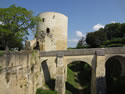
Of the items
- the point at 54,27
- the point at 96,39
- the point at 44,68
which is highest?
the point at 54,27

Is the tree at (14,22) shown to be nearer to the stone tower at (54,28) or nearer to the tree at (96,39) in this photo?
the stone tower at (54,28)

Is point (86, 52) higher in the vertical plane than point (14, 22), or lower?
lower

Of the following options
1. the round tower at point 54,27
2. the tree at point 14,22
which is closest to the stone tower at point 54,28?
the round tower at point 54,27

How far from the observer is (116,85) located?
9.88 metres

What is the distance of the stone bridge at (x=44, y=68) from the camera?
5.75 m

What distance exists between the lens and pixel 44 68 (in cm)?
1160

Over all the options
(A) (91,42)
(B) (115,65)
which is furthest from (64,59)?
(A) (91,42)

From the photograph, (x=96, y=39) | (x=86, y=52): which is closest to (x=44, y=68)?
(x=86, y=52)

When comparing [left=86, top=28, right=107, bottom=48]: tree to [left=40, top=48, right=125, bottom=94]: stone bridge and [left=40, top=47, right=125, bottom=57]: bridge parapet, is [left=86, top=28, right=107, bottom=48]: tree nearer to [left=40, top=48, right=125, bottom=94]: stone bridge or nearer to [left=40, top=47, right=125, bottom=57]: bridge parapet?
[left=40, top=47, right=125, bottom=57]: bridge parapet

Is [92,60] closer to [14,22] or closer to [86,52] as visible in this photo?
[86,52]

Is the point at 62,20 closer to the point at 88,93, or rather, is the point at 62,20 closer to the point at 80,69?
the point at 80,69

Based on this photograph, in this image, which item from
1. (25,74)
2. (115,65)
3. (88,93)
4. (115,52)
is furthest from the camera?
(115,65)

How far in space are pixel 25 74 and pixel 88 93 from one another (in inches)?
317

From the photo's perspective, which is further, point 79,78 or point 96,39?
point 96,39
